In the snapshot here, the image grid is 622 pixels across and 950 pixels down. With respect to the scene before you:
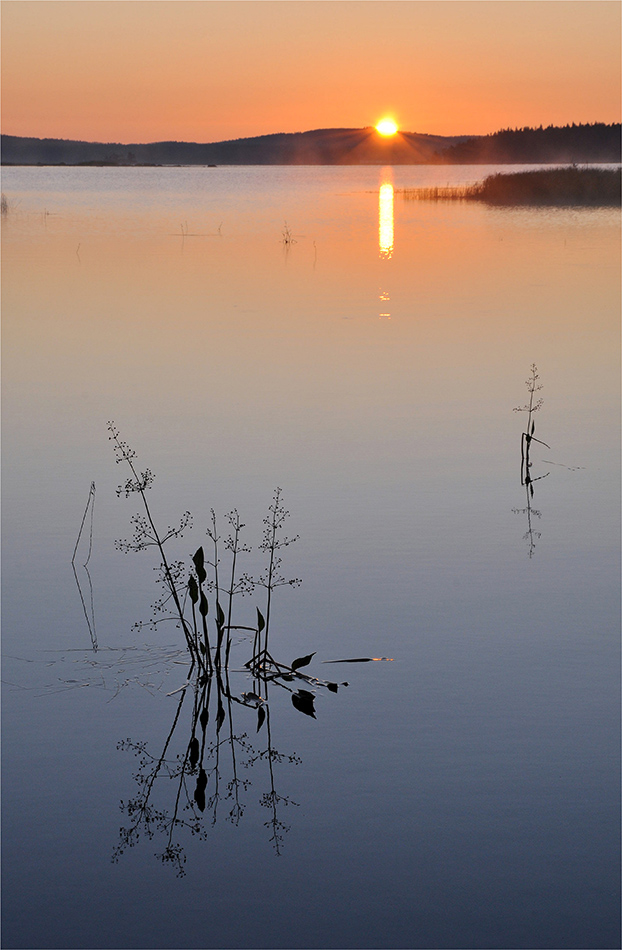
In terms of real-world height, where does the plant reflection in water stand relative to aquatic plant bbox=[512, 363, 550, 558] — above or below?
below

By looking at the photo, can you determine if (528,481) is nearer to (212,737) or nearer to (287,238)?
(212,737)

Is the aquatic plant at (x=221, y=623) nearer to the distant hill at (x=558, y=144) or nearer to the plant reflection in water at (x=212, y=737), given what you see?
the plant reflection in water at (x=212, y=737)

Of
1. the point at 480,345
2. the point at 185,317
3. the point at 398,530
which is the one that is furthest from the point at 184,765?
the point at 185,317

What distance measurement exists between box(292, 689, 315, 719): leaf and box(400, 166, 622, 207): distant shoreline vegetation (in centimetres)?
4995

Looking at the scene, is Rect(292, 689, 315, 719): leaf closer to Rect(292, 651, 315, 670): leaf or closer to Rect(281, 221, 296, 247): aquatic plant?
Rect(292, 651, 315, 670): leaf

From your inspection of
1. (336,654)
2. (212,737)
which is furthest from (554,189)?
(212,737)

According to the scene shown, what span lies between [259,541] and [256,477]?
1833mm

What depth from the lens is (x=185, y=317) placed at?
20.0 meters

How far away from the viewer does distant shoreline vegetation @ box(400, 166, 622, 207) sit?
54.7 metres

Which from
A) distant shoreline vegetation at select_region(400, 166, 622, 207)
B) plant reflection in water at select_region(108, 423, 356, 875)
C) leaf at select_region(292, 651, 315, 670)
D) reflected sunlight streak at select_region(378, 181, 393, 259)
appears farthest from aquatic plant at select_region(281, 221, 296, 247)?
leaf at select_region(292, 651, 315, 670)

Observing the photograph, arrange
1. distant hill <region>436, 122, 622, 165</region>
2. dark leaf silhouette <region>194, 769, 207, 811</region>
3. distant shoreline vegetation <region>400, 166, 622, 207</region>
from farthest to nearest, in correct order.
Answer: distant hill <region>436, 122, 622, 165</region>
distant shoreline vegetation <region>400, 166, 622, 207</region>
dark leaf silhouette <region>194, 769, 207, 811</region>

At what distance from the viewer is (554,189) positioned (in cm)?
5684

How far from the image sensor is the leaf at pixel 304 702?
6.04 metres

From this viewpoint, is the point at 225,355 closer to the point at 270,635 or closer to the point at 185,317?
the point at 185,317
